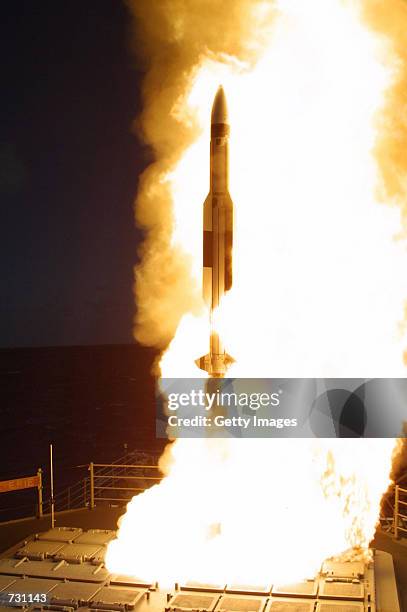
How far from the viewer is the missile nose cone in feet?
49.9

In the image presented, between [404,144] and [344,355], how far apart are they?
5.33 m

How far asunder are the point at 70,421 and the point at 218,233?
202 ft

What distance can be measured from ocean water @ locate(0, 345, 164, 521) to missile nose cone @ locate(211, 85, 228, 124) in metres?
13.5

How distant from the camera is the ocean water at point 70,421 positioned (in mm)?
51594

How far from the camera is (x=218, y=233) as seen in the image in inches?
600

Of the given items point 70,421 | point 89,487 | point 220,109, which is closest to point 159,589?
point 220,109

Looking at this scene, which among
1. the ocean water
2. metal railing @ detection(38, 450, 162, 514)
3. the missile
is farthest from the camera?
the ocean water

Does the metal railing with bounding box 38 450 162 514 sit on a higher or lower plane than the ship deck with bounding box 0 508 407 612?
higher

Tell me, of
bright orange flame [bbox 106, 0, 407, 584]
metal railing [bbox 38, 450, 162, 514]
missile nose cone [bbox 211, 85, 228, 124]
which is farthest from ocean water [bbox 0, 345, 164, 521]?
missile nose cone [bbox 211, 85, 228, 124]

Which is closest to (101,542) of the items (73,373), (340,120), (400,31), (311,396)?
(340,120)

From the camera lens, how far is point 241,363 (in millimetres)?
16688

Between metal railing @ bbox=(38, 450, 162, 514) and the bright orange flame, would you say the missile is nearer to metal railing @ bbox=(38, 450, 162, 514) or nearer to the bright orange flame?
the bright orange flame

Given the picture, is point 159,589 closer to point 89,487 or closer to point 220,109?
point 220,109

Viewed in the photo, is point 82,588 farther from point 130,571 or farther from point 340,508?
point 340,508
